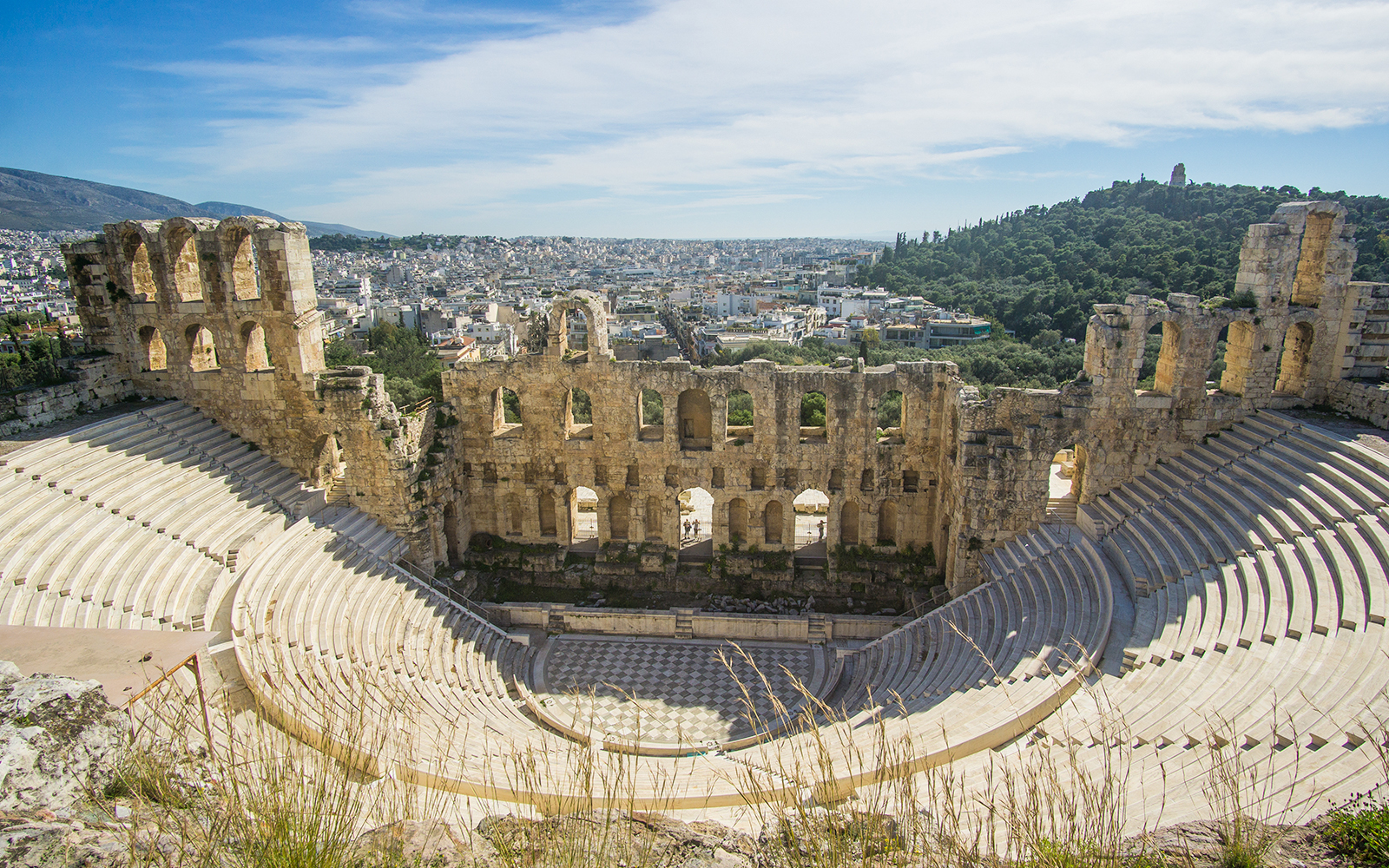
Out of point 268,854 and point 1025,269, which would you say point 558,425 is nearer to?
point 268,854

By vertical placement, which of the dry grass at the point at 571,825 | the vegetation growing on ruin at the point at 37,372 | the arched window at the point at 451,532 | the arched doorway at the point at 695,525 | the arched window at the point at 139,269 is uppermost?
the arched window at the point at 139,269

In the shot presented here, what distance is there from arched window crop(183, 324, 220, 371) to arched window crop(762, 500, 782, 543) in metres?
18.2

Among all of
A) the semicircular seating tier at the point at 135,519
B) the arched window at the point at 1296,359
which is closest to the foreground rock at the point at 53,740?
the semicircular seating tier at the point at 135,519

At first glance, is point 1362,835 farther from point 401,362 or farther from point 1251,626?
point 401,362

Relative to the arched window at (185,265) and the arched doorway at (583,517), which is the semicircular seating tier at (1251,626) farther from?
the arched window at (185,265)

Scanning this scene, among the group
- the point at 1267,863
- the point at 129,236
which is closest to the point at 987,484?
the point at 1267,863

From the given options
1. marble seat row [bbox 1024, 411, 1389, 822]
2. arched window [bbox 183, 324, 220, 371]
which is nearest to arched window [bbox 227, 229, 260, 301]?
arched window [bbox 183, 324, 220, 371]

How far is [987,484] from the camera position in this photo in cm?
2167

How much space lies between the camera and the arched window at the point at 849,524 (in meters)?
25.2

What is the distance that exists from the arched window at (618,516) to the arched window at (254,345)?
11.6 m

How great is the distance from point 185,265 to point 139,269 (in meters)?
1.38

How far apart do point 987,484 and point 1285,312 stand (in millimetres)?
9157

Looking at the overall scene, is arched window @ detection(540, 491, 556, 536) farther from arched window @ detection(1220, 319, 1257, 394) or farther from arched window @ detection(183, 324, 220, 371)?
arched window @ detection(1220, 319, 1257, 394)

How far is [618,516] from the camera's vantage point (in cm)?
2647
